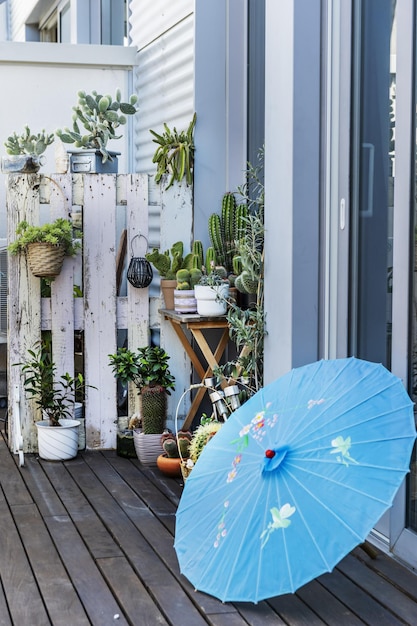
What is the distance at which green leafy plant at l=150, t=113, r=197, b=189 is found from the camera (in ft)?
17.9

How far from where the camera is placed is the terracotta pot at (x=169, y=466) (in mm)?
4797

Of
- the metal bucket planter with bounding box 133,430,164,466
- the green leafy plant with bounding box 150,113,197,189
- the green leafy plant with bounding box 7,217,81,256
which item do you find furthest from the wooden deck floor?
the green leafy plant with bounding box 150,113,197,189

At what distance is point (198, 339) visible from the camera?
5.02m

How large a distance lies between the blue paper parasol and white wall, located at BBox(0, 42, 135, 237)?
4.23 meters

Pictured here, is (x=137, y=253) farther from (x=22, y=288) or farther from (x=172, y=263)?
(x=22, y=288)

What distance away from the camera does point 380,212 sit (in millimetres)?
3764

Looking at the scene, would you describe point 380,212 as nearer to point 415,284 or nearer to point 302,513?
point 415,284

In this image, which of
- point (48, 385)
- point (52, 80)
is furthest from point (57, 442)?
point (52, 80)

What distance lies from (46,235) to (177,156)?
0.90 meters

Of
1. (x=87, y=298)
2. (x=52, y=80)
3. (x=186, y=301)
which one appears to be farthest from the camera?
(x=52, y=80)

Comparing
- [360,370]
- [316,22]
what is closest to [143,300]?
[316,22]

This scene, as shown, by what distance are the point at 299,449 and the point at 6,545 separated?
139 cm

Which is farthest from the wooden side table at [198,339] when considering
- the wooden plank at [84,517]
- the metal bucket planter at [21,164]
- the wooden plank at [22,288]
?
the metal bucket planter at [21,164]

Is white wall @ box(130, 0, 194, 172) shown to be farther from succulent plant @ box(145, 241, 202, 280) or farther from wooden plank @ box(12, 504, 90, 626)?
wooden plank @ box(12, 504, 90, 626)
